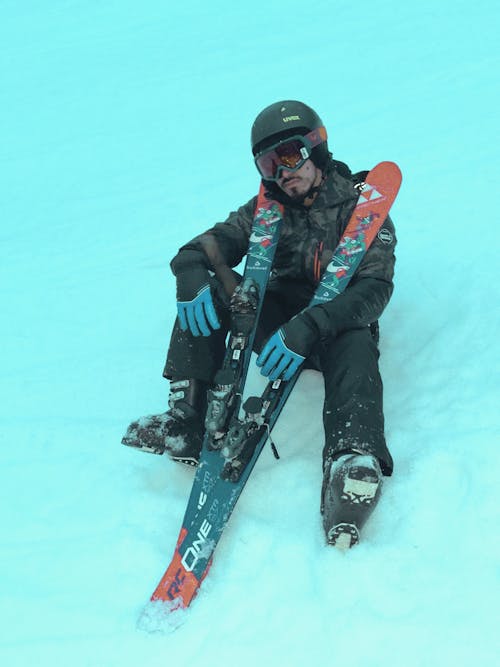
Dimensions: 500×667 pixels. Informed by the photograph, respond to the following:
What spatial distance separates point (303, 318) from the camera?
318 cm

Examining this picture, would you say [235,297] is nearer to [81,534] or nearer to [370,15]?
[81,534]

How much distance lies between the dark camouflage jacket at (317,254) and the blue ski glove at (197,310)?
0.60 ft

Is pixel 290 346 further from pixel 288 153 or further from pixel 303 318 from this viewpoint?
pixel 288 153

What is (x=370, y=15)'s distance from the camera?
9.15 meters

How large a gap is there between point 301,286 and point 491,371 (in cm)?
99

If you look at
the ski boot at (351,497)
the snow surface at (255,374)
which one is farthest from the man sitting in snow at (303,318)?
the snow surface at (255,374)

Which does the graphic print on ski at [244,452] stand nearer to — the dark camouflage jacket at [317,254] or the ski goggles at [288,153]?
the dark camouflage jacket at [317,254]

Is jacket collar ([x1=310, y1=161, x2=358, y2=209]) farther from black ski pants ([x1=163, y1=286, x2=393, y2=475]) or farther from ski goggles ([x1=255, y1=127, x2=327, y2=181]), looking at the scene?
black ski pants ([x1=163, y1=286, x2=393, y2=475])

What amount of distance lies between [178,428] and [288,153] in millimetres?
1332

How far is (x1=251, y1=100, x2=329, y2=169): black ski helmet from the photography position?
346 cm

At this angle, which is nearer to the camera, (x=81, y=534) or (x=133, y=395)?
(x=81, y=534)

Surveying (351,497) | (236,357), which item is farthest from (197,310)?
(351,497)

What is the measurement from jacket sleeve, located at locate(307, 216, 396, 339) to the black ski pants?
71mm

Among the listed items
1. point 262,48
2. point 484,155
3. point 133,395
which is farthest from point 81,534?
point 262,48
